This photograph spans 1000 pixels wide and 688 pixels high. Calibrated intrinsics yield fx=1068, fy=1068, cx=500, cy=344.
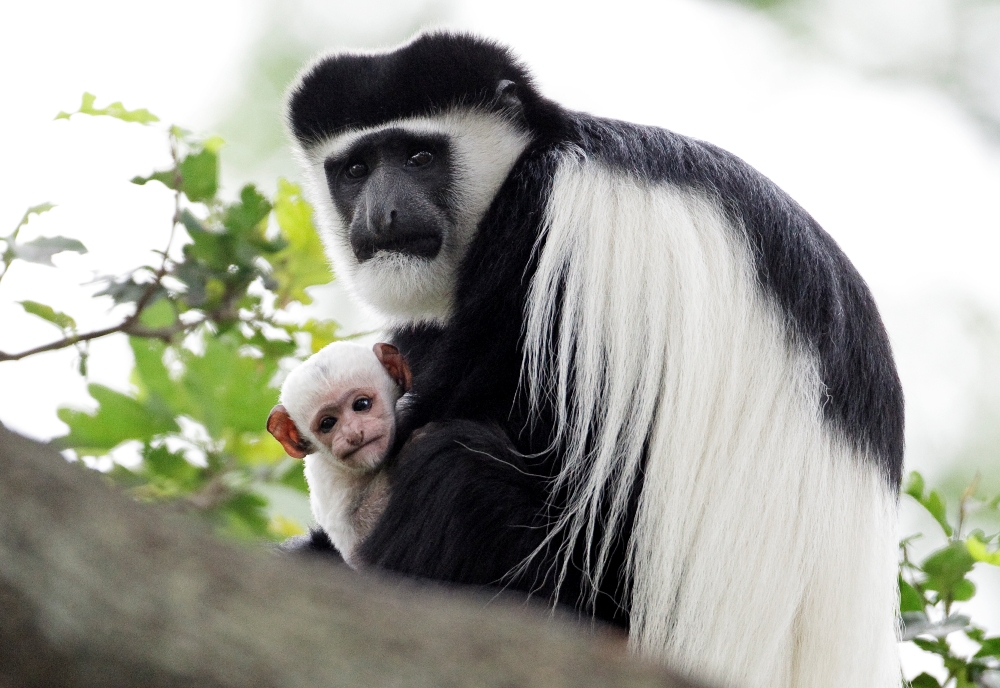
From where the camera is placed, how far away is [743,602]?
182 centimetres

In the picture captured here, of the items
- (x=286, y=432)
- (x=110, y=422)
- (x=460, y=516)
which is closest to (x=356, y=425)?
(x=286, y=432)

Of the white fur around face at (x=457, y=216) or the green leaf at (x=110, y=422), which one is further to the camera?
the white fur around face at (x=457, y=216)

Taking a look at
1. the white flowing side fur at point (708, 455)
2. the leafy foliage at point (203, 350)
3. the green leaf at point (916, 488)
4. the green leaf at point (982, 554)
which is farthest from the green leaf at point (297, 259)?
the green leaf at point (982, 554)

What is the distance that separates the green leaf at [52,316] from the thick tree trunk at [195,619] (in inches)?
60.6

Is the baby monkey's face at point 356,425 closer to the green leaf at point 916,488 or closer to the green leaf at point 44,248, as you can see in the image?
the green leaf at point 44,248

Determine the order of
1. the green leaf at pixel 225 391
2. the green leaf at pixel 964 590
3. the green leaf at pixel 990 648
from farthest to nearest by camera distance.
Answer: the green leaf at pixel 225 391 → the green leaf at pixel 964 590 → the green leaf at pixel 990 648

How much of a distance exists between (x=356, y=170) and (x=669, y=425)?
986 mm

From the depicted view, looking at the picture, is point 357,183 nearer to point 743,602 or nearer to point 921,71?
point 743,602

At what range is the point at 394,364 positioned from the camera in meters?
2.27

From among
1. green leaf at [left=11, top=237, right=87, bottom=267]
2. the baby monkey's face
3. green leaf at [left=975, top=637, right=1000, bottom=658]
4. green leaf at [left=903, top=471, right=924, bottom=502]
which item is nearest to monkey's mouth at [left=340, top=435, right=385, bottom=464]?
the baby monkey's face

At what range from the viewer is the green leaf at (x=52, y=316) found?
2055mm

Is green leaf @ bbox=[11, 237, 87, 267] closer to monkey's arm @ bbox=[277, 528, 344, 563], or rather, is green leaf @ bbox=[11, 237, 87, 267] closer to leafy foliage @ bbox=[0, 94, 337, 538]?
leafy foliage @ bbox=[0, 94, 337, 538]

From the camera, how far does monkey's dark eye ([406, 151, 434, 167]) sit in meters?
2.34

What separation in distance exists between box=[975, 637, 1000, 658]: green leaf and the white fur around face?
47.1 inches
